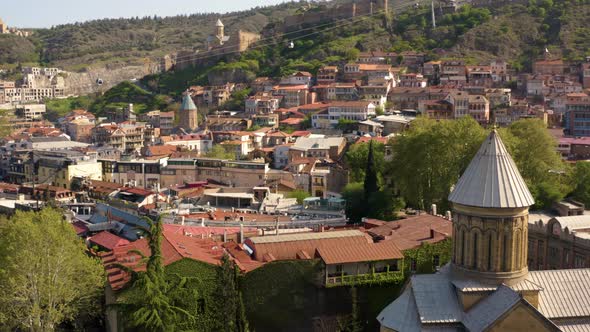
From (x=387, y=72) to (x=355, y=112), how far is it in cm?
1090

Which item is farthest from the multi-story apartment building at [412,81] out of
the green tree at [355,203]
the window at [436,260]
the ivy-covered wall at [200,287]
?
the ivy-covered wall at [200,287]

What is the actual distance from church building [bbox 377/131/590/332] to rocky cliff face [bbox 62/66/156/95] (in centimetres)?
10635

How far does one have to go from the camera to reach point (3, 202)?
42156mm

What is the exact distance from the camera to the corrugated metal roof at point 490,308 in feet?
45.2

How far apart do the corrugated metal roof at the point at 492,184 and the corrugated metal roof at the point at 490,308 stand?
5.70 ft

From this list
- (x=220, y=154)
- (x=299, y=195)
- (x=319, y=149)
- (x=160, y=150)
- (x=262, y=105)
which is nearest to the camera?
(x=299, y=195)

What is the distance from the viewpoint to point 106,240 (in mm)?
29469

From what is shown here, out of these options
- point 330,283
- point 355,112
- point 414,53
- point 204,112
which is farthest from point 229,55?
point 330,283

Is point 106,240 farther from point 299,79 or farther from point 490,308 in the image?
point 299,79

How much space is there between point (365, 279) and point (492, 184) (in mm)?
6136

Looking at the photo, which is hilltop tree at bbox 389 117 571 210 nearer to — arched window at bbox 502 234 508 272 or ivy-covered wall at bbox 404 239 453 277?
ivy-covered wall at bbox 404 239 453 277

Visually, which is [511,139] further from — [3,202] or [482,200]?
[3,202]

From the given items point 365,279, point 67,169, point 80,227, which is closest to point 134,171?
point 67,169

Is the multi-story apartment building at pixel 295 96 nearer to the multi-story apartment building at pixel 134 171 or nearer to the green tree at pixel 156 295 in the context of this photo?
the multi-story apartment building at pixel 134 171
